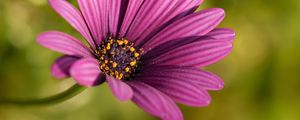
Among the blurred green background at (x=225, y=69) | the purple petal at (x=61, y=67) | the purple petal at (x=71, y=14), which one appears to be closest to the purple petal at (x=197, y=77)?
the purple petal at (x=71, y=14)

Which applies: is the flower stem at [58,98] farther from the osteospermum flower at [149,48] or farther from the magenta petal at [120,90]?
the magenta petal at [120,90]

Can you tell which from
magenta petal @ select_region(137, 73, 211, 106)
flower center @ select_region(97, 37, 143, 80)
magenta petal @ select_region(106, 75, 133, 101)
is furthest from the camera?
flower center @ select_region(97, 37, 143, 80)

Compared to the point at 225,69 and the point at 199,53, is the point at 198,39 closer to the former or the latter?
the point at 199,53

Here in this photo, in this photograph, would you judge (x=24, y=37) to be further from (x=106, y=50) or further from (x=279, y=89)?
(x=279, y=89)

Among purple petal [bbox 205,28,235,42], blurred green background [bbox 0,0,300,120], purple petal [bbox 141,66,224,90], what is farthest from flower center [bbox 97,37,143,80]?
blurred green background [bbox 0,0,300,120]

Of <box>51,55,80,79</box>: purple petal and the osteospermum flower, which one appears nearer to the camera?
<box>51,55,80,79</box>: purple petal

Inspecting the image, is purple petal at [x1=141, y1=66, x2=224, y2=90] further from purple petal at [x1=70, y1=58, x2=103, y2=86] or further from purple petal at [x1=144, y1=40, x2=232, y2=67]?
purple petal at [x1=70, y1=58, x2=103, y2=86]
